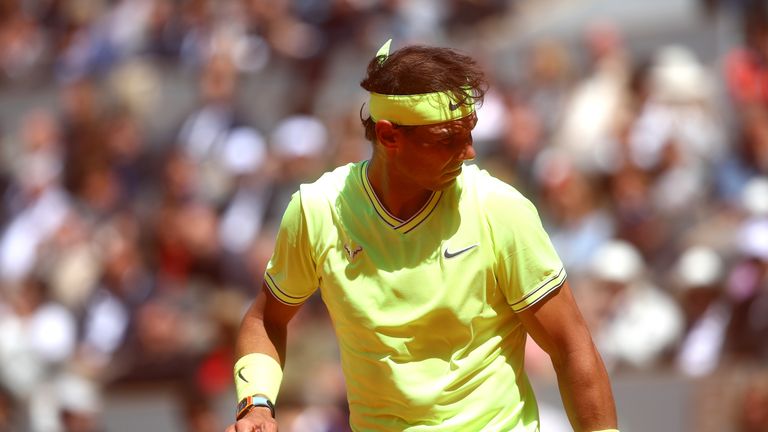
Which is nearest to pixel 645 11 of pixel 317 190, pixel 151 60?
pixel 151 60

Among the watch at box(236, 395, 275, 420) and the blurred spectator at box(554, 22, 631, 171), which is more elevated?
the watch at box(236, 395, 275, 420)

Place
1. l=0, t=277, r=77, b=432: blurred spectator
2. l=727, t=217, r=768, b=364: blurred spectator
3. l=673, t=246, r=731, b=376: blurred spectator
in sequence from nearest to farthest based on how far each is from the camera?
l=727, t=217, r=768, b=364: blurred spectator → l=673, t=246, r=731, b=376: blurred spectator → l=0, t=277, r=77, b=432: blurred spectator

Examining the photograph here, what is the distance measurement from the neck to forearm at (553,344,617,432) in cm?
65

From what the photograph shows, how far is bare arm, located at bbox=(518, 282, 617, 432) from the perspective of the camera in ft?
12.2

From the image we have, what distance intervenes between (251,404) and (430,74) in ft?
3.70

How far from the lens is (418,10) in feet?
38.2

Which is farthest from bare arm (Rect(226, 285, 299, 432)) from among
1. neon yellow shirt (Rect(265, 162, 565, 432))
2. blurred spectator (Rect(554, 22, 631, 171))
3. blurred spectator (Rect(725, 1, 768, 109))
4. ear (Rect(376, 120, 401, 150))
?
blurred spectator (Rect(725, 1, 768, 109))

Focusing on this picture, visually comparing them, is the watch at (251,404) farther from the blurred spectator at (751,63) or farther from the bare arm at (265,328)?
the blurred spectator at (751,63)

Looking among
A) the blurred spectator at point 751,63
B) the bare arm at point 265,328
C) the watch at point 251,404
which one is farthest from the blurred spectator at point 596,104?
the watch at point 251,404

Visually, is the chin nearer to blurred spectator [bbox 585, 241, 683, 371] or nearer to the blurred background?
the blurred background

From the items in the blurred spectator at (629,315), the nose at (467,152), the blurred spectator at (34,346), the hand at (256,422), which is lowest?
the blurred spectator at (34,346)

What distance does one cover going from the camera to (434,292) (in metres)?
3.86

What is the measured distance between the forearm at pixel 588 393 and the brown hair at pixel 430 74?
81 cm

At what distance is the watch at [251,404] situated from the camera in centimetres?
394
